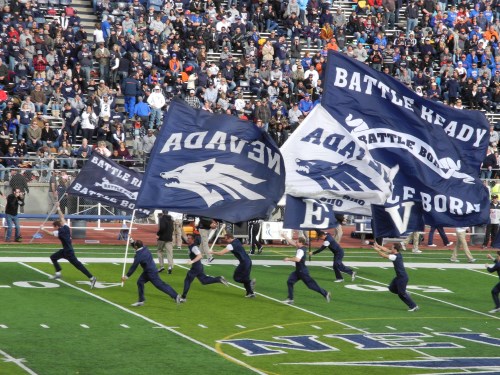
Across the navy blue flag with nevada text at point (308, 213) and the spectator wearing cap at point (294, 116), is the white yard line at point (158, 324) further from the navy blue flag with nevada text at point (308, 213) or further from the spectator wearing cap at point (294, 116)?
the spectator wearing cap at point (294, 116)

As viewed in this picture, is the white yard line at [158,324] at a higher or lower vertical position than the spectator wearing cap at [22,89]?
lower

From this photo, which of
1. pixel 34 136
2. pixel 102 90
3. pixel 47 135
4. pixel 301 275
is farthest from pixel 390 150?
pixel 102 90

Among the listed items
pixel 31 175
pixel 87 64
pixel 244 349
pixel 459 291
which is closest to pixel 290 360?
pixel 244 349

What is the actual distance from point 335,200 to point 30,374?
20.8 ft

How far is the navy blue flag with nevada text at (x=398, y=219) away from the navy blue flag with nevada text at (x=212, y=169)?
191 centimetres

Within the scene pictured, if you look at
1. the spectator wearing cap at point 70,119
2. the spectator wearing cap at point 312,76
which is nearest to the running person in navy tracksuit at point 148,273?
the spectator wearing cap at point 70,119

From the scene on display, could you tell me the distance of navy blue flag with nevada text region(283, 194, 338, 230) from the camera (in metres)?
23.7

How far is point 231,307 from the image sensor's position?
27.3m

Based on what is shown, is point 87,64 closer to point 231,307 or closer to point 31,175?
point 31,175

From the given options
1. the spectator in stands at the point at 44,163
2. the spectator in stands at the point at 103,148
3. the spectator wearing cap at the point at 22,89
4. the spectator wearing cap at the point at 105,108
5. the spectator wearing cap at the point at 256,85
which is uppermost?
the spectator wearing cap at the point at 256,85

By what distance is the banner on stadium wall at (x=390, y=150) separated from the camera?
2147 cm

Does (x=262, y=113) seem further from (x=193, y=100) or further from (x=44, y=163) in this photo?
(x=44, y=163)

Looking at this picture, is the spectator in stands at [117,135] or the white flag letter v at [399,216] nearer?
the white flag letter v at [399,216]

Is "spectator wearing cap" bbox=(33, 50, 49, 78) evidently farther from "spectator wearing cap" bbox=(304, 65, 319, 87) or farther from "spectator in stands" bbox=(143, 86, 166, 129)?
"spectator wearing cap" bbox=(304, 65, 319, 87)
